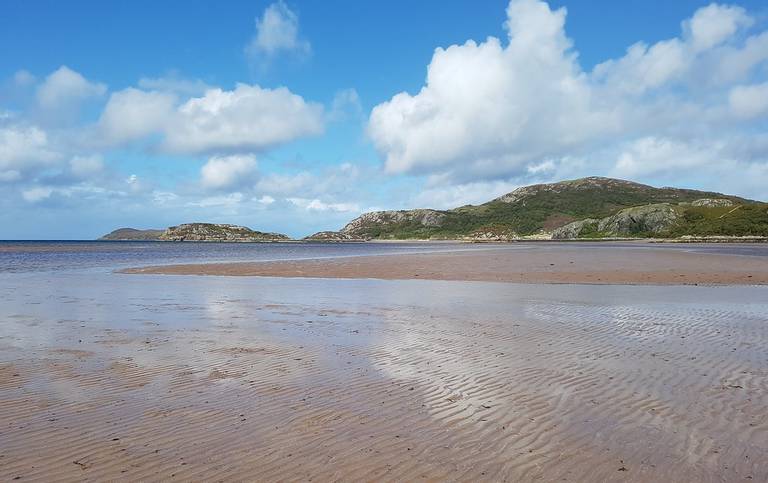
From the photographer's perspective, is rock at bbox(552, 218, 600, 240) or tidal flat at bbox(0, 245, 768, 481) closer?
tidal flat at bbox(0, 245, 768, 481)

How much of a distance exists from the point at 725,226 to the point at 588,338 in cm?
14192

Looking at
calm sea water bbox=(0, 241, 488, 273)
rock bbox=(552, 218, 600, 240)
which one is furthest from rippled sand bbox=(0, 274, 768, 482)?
rock bbox=(552, 218, 600, 240)

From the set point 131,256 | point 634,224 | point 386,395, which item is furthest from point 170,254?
point 634,224

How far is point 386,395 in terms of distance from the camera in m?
8.67

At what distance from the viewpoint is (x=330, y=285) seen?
94.4ft

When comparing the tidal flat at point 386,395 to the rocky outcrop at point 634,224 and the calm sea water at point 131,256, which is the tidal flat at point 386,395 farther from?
the rocky outcrop at point 634,224

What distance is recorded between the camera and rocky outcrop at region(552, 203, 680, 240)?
153m

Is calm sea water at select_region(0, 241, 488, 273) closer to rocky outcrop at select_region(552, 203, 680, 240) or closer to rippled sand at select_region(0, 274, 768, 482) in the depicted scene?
rippled sand at select_region(0, 274, 768, 482)

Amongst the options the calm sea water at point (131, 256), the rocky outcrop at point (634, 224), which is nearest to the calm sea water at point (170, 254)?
the calm sea water at point (131, 256)

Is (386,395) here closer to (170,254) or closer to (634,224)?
(170,254)

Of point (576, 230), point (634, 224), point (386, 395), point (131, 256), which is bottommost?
point (386, 395)

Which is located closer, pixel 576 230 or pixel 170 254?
pixel 170 254

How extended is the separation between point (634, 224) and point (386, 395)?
169m

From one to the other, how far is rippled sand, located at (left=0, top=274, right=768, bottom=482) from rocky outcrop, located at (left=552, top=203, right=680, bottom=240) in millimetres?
150413
